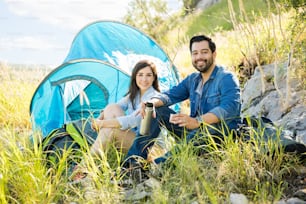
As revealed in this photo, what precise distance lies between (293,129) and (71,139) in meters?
1.78

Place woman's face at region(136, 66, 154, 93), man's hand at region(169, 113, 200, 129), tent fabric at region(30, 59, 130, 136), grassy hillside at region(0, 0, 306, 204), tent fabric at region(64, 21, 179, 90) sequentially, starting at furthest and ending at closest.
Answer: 1. tent fabric at region(64, 21, 179, 90)
2. tent fabric at region(30, 59, 130, 136)
3. woman's face at region(136, 66, 154, 93)
4. man's hand at region(169, 113, 200, 129)
5. grassy hillside at region(0, 0, 306, 204)

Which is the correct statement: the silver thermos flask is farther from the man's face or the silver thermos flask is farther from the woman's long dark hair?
the woman's long dark hair

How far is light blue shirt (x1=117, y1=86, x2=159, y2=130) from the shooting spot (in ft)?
13.3

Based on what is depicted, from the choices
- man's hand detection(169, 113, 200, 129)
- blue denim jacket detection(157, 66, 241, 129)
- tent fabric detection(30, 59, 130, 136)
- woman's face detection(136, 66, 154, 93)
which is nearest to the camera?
man's hand detection(169, 113, 200, 129)

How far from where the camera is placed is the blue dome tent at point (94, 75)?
17.9 ft

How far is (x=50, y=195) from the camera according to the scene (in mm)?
3168

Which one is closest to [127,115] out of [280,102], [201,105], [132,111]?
[132,111]

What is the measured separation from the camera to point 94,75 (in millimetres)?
5566

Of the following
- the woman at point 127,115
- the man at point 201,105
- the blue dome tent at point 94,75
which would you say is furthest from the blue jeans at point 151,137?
the blue dome tent at point 94,75

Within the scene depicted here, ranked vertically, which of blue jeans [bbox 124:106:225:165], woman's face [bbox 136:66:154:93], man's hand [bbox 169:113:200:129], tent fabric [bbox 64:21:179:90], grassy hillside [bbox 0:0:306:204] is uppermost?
tent fabric [bbox 64:21:179:90]

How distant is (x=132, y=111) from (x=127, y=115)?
0.81ft

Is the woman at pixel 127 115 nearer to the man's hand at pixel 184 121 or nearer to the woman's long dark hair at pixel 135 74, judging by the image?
the woman's long dark hair at pixel 135 74

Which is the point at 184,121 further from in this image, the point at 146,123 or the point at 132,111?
the point at 132,111

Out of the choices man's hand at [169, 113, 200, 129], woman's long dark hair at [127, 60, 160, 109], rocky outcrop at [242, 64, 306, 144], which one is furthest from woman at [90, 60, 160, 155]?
rocky outcrop at [242, 64, 306, 144]
